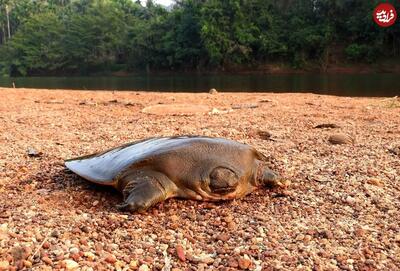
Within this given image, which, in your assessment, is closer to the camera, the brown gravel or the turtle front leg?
the brown gravel

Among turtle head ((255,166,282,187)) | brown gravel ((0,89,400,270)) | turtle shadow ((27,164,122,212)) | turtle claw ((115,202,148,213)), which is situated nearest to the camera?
brown gravel ((0,89,400,270))

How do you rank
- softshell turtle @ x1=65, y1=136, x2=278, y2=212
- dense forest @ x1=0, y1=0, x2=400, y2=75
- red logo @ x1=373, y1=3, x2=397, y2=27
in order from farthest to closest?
dense forest @ x1=0, y1=0, x2=400, y2=75, red logo @ x1=373, y1=3, x2=397, y2=27, softshell turtle @ x1=65, y1=136, x2=278, y2=212

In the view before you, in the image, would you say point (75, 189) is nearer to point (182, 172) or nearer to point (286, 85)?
point (182, 172)

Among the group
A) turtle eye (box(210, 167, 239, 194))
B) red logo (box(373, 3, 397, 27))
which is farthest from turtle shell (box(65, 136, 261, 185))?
red logo (box(373, 3, 397, 27))

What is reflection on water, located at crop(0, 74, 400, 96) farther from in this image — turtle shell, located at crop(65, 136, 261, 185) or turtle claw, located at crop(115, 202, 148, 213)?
turtle claw, located at crop(115, 202, 148, 213)

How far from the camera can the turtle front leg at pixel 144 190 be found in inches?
107

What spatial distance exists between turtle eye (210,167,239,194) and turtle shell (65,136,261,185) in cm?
26

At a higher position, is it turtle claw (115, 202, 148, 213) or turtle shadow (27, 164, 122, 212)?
turtle claw (115, 202, 148, 213)

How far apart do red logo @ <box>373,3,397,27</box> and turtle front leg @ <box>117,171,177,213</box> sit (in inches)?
1564

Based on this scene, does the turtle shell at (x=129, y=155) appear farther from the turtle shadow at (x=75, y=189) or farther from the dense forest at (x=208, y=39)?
the dense forest at (x=208, y=39)

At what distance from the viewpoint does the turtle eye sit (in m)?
2.94

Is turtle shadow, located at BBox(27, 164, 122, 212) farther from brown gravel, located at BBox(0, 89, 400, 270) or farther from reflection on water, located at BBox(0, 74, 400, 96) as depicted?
reflection on water, located at BBox(0, 74, 400, 96)

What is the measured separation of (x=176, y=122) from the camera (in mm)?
6914

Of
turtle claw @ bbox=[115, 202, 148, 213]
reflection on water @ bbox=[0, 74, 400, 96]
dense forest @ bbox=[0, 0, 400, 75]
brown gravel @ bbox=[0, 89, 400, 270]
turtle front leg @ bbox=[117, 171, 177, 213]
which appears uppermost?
dense forest @ bbox=[0, 0, 400, 75]
